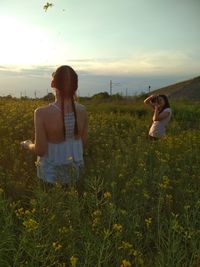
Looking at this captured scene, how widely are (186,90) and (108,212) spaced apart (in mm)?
39177

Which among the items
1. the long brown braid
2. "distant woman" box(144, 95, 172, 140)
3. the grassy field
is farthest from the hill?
the long brown braid

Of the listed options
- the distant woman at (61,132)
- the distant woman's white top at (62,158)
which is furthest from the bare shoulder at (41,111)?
the distant woman's white top at (62,158)

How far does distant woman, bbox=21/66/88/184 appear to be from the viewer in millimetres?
4465

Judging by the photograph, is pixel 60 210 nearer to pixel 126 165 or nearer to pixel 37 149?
pixel 37 149

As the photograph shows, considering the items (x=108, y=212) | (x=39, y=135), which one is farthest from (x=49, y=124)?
(x=108, y=212)

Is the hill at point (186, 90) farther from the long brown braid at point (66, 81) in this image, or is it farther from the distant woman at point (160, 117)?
the long brown braid at point (66, 81)

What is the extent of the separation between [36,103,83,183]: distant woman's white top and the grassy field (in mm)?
135

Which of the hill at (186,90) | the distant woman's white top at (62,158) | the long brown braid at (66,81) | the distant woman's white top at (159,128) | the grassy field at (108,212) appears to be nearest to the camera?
the grassy field at (108,212)

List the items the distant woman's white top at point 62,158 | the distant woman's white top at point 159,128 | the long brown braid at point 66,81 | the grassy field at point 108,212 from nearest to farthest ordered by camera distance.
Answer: the grassy field at point 108,212 < the long brown braid at point 66,81 < the distant woman's white top at point 62,158 < the distant woman's white top at point 159,128

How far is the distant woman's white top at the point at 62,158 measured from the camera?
4.58m

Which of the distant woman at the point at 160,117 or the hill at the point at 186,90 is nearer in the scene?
the distant woman at the point at 160,117

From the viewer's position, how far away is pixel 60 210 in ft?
12.7

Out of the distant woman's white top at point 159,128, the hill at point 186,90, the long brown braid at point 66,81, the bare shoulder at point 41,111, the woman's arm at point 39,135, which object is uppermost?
the long brown braid at point 66,81

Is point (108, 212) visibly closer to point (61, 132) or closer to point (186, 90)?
point (61, 132)
